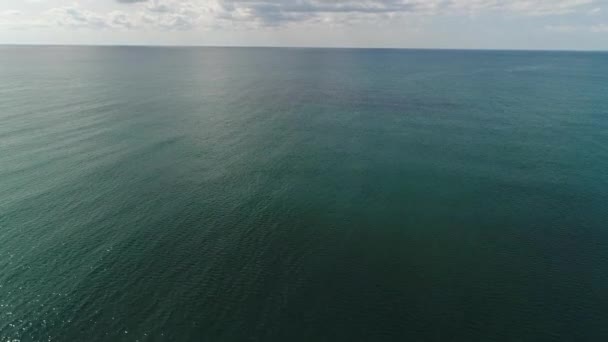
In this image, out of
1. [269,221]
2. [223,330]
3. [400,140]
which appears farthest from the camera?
[400,140]

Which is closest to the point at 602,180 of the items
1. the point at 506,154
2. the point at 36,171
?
the point at 506,154

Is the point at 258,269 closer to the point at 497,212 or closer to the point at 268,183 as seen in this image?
the point at 268,183

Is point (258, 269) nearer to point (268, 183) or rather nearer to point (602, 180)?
point (268, 183)

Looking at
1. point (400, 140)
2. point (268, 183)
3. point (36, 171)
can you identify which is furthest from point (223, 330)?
point (400, 140)

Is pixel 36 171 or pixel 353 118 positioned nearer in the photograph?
pixel 36 171

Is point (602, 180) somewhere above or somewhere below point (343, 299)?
above

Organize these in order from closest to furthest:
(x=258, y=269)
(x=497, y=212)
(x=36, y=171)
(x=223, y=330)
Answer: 1. (x=223, y=330)
2. (x=258, y=269)
3. (x=497, y=212)
4. (x=36, y=171)
